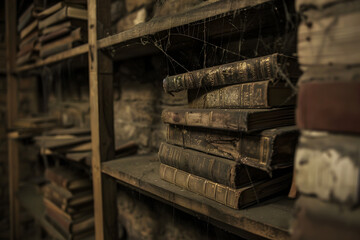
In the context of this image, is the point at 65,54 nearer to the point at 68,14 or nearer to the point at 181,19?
the point at 68,14

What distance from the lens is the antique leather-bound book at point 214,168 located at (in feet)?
2.09

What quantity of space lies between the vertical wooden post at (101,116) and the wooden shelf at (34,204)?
535 mm

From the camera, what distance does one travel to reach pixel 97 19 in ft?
3.22

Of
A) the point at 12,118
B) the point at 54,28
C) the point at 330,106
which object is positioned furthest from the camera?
the point at 12,118

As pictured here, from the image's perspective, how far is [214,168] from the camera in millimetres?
674

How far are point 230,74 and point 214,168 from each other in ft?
0.76

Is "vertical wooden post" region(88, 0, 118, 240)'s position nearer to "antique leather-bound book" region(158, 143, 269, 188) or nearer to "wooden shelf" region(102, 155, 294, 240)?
"wooden shelf" region(102, 155, 294, 240)

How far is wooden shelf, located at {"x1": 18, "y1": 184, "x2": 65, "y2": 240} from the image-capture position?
153cm

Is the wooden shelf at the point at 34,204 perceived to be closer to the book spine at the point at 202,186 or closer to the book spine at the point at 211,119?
the book spine at the point at 202,186

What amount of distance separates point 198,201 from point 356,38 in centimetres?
48

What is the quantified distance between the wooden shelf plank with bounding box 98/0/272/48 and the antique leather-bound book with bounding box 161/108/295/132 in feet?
0.71

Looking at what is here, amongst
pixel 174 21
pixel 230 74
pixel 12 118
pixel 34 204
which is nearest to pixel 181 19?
pixel 174 21

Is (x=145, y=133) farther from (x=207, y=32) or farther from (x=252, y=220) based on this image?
(x=252, y=220)

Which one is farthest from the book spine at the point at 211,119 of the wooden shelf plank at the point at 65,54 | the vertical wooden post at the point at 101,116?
the wooden shelf plank at the point at 65,54
